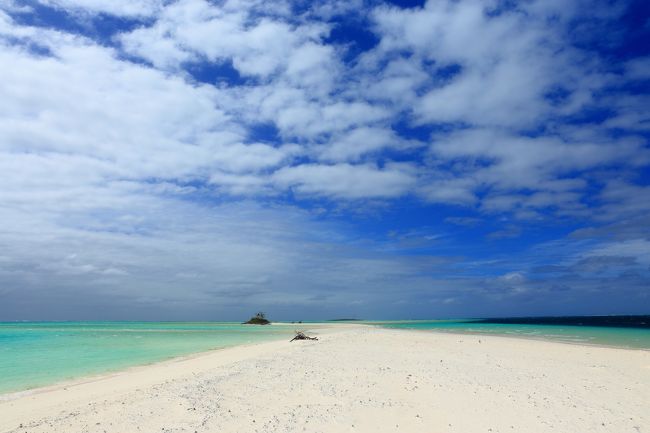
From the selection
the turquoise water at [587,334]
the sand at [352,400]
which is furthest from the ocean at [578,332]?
the sand at [352,400]

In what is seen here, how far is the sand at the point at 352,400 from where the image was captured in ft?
30.5

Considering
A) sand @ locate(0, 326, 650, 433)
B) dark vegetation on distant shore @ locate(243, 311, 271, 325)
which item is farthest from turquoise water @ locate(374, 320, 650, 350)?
dark vegetation on distant shore @ locate(243, 311, 271, 325)

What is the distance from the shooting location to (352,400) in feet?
36.8

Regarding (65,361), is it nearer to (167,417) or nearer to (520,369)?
(167,417)

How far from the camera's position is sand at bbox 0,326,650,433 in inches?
366

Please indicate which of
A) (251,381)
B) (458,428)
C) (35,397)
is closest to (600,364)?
(458,428)

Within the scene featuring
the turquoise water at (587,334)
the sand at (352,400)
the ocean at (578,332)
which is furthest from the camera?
the ocean at (578,332)

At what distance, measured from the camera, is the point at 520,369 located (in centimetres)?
1652

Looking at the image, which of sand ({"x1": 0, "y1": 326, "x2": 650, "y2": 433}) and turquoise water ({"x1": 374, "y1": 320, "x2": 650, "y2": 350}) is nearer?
sand ({"x1": 0, "y1": 326, "x2": 650, "y2": 433})

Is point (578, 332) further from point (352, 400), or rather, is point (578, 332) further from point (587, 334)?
point (352, 400)

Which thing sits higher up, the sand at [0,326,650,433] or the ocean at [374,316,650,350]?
the ocean at [374,316,650,350]

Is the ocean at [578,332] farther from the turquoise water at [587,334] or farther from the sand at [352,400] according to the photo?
the sand at [352,400]

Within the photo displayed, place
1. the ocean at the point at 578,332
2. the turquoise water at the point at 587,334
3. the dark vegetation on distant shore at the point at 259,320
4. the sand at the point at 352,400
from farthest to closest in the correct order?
the dark vegetation on distant shore at the point at 259,320 → the ocean at the point at 578,332 → the turquoise water at the point at 587,334 → the sand at the point at 352,400

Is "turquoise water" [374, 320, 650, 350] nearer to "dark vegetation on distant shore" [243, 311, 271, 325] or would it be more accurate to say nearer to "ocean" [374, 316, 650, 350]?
"ocean" [374, 316, 650, 350]
